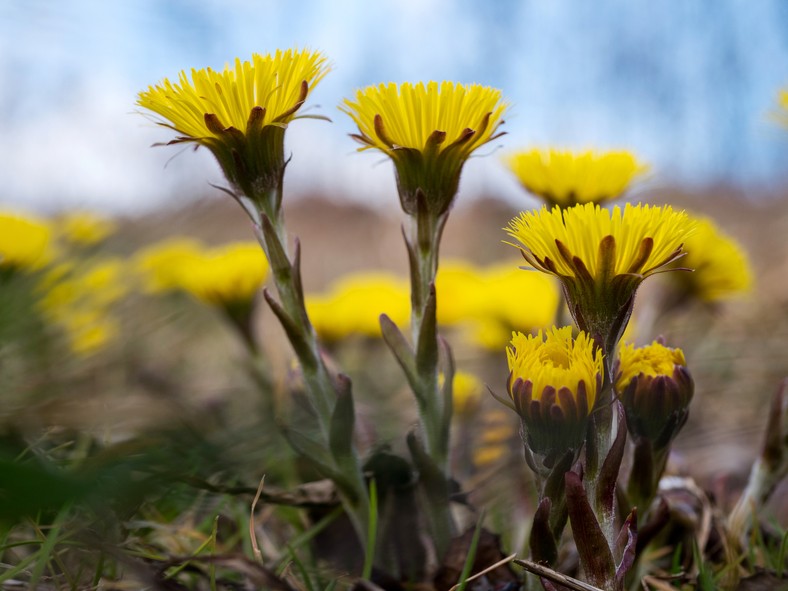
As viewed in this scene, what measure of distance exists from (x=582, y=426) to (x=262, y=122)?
0.54m

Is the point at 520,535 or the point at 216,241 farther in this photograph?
the point at 216,241

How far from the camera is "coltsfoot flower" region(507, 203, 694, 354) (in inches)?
29.5

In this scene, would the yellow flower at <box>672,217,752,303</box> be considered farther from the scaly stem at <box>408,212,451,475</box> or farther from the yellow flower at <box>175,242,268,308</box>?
the yellow flower at <box>175,242,268,308</box>

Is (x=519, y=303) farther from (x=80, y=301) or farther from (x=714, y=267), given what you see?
(x=80, y=301)

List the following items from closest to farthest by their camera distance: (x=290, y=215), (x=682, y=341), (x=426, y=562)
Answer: (x=426, y=562) < (x=682, y=341) < (x=290, y=215)

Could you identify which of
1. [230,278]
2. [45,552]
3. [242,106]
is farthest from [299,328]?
[230,278]

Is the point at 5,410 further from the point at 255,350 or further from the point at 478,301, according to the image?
the point at 478,301

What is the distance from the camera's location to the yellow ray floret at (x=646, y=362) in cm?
90

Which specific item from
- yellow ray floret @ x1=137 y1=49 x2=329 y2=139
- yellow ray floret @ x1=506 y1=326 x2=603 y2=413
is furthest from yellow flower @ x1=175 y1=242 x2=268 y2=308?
yellow ray floret @ x1=506 y1=326 x2=603 y2=413

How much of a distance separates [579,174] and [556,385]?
0.51 metres

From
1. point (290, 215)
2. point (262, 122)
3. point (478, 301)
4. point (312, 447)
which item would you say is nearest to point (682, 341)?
point (478, 301)

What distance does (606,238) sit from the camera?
29.2 inches

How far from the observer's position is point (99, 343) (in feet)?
6.59

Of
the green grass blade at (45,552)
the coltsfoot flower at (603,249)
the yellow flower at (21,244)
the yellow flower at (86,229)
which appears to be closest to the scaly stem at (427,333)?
the coltsfoot flower at (603,249)
